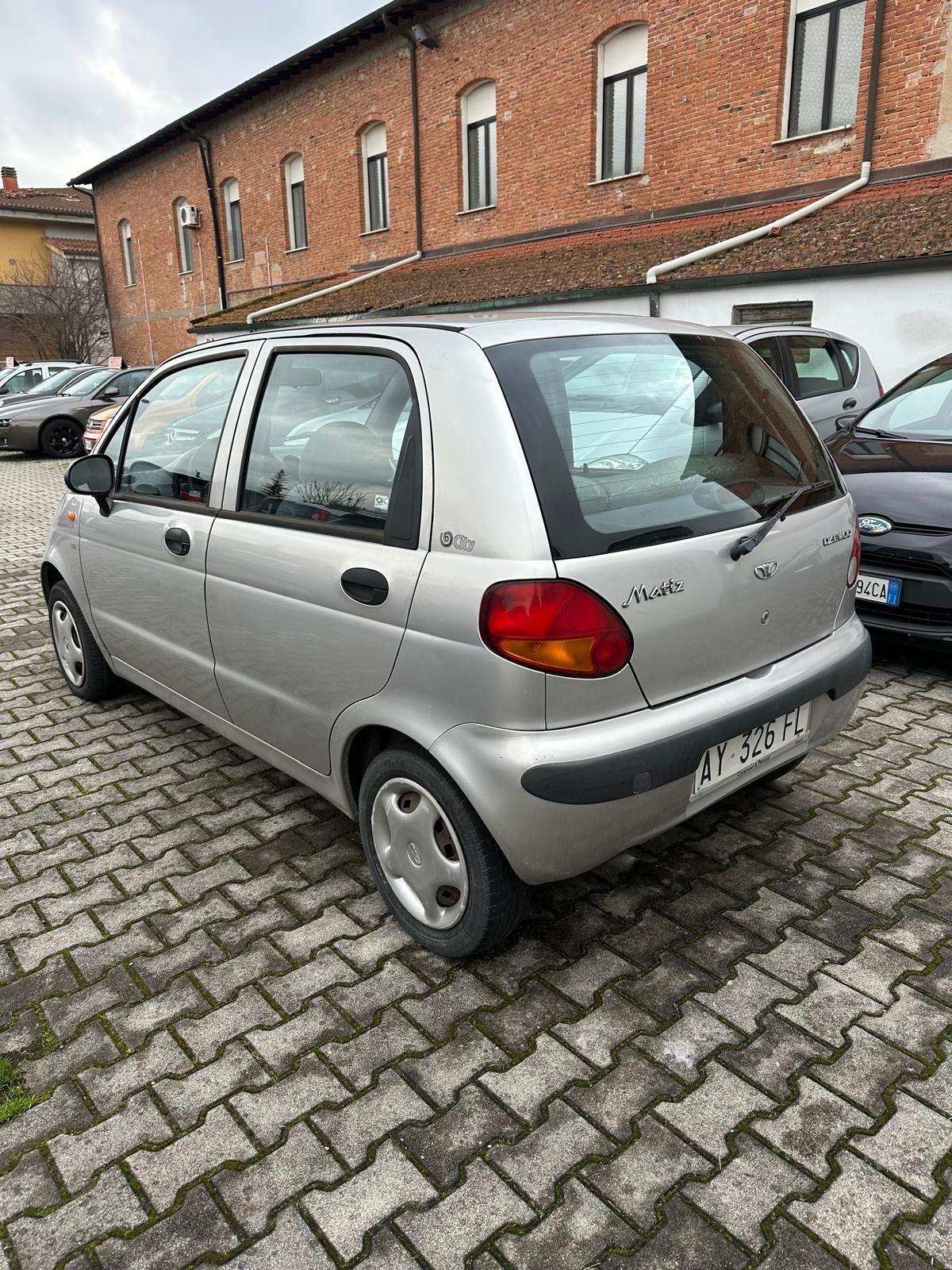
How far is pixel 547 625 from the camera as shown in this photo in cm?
215

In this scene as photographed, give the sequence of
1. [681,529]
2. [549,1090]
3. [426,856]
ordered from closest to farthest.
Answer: [549,1090]
[681,529]
[426,856]

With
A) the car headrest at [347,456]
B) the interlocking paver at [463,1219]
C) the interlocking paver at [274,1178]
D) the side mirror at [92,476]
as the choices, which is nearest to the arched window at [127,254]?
the side mirror at [92,476]

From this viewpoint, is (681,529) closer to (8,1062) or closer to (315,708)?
(315,708)

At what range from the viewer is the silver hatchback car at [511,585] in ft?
7.25

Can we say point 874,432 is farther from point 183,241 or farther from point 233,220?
point 183,241

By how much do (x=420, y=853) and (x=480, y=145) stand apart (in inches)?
748

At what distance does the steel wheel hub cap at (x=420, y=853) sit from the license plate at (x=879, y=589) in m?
2.90

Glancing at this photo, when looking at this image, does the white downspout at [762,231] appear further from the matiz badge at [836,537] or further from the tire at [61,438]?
the matiz badge at [836,537]

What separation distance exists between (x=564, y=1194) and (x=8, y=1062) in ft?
4.66

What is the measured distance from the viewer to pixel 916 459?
4941 mm

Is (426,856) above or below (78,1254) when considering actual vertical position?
above

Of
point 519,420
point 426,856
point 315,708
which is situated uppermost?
point 519,420

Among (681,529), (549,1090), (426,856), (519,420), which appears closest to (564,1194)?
(549,1090)

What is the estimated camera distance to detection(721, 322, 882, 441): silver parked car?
6.76 metres
